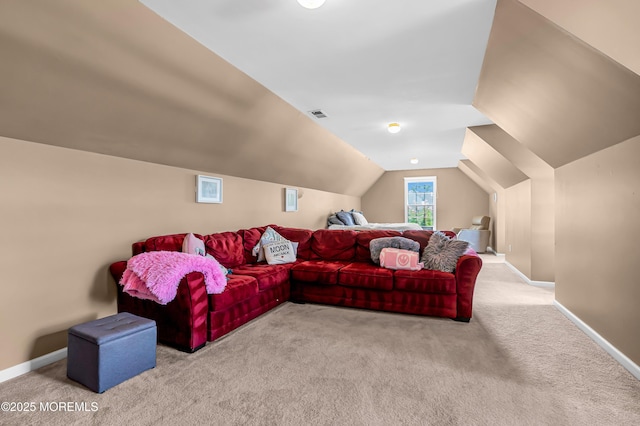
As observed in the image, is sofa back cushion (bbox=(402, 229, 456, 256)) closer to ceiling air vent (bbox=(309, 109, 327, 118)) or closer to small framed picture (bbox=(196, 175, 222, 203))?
ceiling air vent (bbox=(309, 109, 327, 118))

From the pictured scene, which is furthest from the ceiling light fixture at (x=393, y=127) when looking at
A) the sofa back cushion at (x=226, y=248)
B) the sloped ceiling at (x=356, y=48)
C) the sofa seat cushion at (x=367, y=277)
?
the sofa back cushion at (x=226, y=248)

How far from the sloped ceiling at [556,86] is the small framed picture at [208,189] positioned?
11.0ft

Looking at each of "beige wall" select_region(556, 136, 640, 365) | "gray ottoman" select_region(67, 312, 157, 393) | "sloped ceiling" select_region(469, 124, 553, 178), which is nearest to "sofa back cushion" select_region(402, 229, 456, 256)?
"beige wall" select_region(556, 136, 640, 365)

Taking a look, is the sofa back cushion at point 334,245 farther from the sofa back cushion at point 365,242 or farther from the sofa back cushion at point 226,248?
the sofa back cushion at point 226,248

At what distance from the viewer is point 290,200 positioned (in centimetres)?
607

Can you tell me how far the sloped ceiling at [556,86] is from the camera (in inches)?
79.4

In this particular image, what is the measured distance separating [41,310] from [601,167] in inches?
185

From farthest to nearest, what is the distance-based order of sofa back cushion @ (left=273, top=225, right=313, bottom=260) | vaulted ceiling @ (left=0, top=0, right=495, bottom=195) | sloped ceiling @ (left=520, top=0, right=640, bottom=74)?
sofa back cushion @ (left=273, top=225, right=313, bottom=260), vaulted ceiling @ (left=0, top=0, right=495, bottom=195), sloped ceiling @ (left=520, top=0, right=640, bottom=74)

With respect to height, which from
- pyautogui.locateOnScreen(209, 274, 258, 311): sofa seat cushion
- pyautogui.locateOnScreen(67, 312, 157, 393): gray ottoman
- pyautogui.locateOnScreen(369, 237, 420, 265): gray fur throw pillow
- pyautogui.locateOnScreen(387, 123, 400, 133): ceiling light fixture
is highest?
pyautogui.locateOnScreen(387, 123, 400, 133): ceiling light fixture

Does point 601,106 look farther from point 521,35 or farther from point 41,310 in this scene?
point 41,310

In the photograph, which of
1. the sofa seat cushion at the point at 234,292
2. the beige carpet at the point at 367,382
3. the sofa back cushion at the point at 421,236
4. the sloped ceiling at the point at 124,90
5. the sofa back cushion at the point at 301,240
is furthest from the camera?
the sofa back cushion at the point at 301,240

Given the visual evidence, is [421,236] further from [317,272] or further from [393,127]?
[393,127]

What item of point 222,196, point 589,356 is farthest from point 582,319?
point 222,196

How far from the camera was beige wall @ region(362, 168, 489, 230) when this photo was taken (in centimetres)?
946
